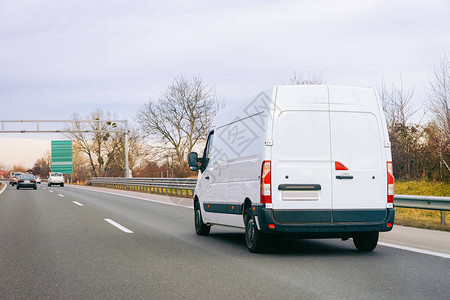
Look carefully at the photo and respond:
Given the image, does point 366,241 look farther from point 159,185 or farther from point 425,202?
point 159,185

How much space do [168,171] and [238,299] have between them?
42.7m

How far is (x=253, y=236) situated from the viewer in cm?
741

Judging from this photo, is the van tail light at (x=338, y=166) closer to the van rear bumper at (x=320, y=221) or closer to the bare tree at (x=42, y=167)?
the van rear bumper at (x=320, y=221)

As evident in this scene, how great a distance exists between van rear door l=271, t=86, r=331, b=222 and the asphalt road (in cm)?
75

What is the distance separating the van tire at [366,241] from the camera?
741 centimetres

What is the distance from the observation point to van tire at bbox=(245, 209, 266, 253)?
7.27 metres

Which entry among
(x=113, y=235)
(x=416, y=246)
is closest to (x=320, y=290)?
(x=416, y=246)

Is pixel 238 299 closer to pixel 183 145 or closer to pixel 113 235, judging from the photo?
pixel 113 235

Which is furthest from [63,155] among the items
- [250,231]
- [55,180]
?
[250,231]

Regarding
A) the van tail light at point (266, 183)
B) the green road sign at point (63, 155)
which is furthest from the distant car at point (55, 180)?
the van tail light at point (266, 183)

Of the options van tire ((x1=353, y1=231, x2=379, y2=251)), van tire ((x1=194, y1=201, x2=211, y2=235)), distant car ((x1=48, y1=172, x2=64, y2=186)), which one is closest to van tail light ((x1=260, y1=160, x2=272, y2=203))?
van tire ((x1=353, y1=231, x2=379, y2=251))

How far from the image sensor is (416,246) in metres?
7.84

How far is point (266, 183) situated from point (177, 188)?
17.6 metres

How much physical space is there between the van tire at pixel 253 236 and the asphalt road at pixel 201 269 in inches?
5.5
